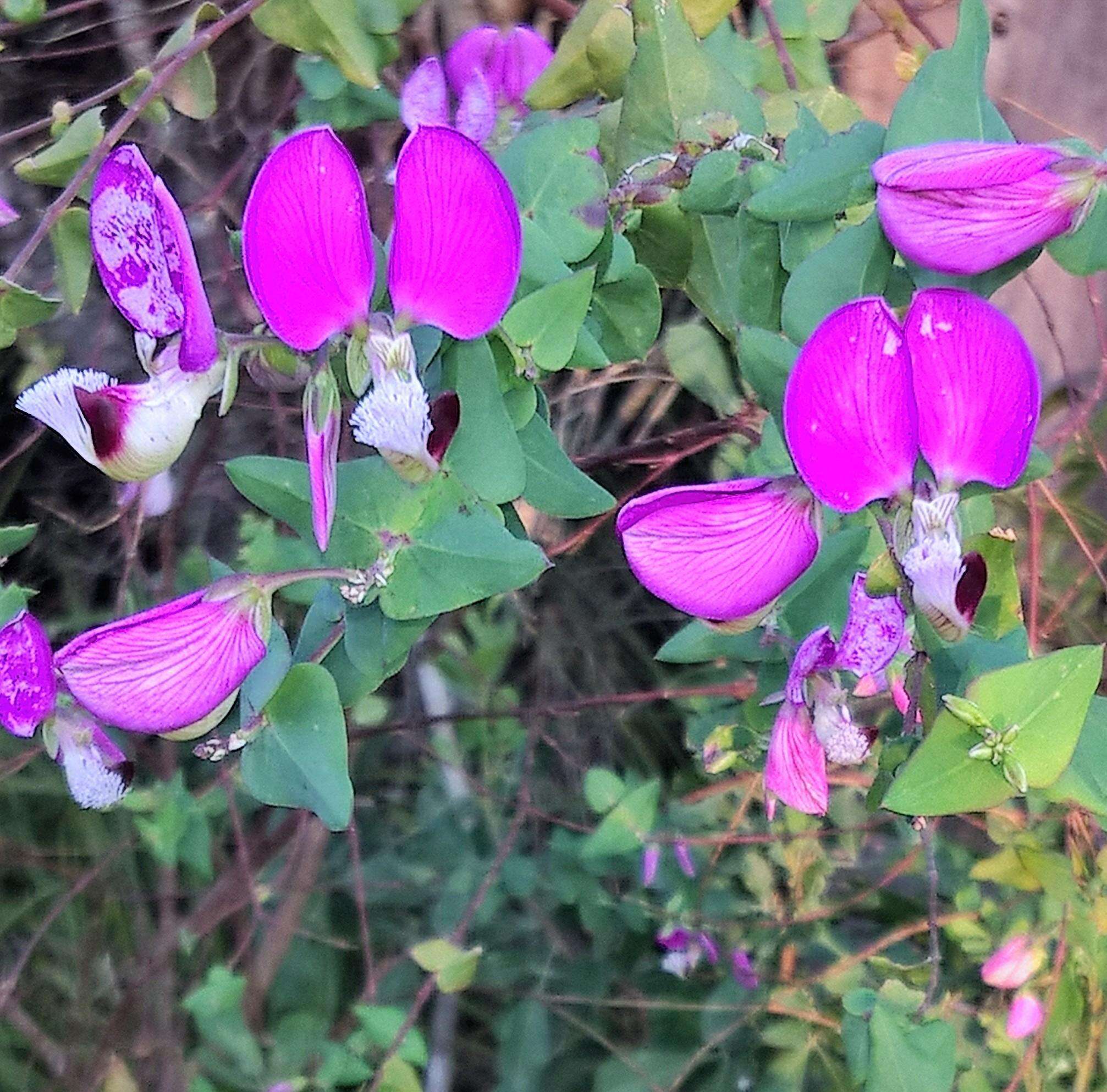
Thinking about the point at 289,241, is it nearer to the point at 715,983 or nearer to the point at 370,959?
the point at 370,959

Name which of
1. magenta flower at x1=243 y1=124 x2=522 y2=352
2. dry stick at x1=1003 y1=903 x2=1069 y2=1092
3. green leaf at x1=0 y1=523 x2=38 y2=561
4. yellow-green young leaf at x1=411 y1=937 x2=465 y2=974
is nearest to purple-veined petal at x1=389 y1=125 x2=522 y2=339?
magenta flower at x1=243 y1=124 x2=522 y2=352

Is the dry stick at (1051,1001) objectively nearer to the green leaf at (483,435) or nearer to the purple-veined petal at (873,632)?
the purple-veined petal at (873,632)

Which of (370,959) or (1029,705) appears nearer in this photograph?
(1029,705)

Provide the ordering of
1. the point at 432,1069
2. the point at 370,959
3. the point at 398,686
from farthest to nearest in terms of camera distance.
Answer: the point at 398,686, the point at 432,1069, the point at 370,959

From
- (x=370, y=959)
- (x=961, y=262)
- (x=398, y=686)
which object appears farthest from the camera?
(x=398, y=686)

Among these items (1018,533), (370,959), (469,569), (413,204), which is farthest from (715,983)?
(413,204)

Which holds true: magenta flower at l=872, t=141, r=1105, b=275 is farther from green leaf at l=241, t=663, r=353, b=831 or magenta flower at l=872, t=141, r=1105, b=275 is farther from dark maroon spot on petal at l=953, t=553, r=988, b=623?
green leaf at l=241, t=663, r=353, b=831

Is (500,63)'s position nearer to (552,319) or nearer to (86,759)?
(552,319)

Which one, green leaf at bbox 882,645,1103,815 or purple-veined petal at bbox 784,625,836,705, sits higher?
green leaf at bbox 882,645,1103,815
